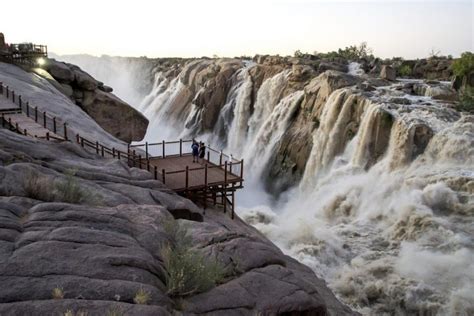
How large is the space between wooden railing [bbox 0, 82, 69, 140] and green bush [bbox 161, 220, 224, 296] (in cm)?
1251

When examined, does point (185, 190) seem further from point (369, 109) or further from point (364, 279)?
point (369, 109)

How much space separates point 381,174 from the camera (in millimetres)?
20297

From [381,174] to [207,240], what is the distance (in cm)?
1386

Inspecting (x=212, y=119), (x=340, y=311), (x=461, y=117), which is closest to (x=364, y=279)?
(x=340, y=311)

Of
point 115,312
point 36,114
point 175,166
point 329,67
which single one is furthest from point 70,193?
point 329,67

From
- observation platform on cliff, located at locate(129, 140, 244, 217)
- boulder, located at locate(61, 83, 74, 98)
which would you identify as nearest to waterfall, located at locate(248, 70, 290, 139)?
boulder, located at locate(61, 83, 74, 98)

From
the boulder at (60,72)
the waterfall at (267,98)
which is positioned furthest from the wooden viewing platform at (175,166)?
the waterfall at (267,98)

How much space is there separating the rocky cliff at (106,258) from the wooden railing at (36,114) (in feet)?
26.2

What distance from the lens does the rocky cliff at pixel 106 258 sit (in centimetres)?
563

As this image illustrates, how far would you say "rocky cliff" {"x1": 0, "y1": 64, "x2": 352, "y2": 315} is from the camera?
563 centimetres

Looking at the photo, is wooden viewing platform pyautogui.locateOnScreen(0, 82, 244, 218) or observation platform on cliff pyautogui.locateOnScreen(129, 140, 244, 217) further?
wooden viewing platform pyautogui.locateOnScreen(0, 82, 244, 218)

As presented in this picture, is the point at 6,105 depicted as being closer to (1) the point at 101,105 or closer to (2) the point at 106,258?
(1) the point at 101,105

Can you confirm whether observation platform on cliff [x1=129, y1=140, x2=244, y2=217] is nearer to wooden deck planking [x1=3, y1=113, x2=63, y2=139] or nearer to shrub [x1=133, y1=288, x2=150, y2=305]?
wooden deck planking [x1=3, y1=113, x2=63, y2=139]


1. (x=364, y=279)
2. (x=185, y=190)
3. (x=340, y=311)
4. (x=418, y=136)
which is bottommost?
(x=364, y=279)
